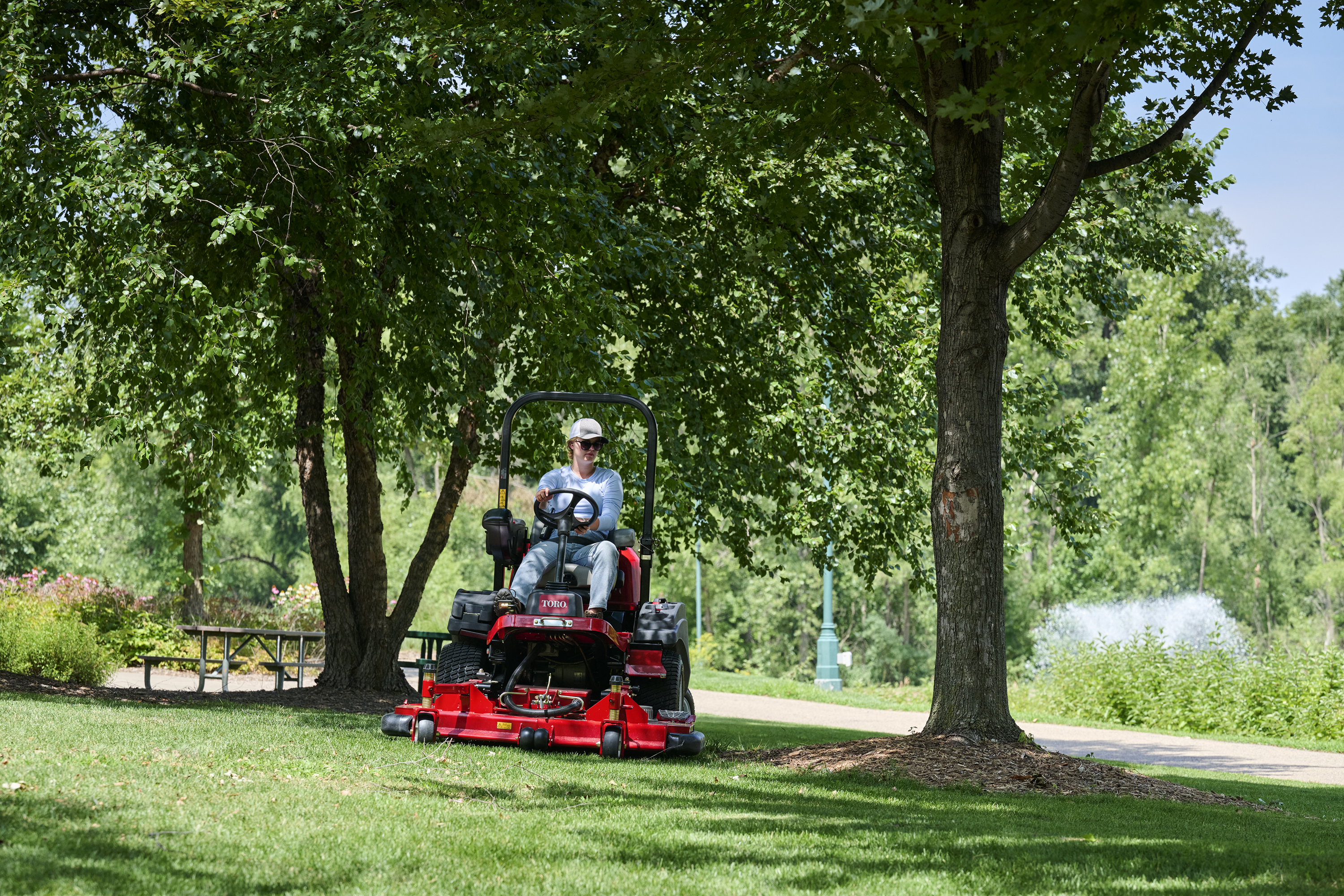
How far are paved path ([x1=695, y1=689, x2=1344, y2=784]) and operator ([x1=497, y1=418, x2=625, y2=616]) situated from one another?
11.7ft

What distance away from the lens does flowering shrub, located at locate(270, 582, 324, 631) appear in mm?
24516

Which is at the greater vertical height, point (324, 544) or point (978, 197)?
point (978, 197)

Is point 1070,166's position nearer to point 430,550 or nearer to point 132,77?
point 132,77

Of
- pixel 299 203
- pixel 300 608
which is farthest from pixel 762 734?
pixel 300 608

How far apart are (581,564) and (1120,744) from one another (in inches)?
371

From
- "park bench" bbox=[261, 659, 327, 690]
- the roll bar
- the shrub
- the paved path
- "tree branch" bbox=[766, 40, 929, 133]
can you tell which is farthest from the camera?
the shrub

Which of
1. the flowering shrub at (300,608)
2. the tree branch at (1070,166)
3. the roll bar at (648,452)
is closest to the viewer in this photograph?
the tree branch at (1070,166)

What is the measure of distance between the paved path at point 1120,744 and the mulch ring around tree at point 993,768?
187 centimetres

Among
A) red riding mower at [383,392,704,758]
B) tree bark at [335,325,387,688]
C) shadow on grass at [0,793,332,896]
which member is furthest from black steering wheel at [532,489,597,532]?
tree bark at [335,325,387,688]

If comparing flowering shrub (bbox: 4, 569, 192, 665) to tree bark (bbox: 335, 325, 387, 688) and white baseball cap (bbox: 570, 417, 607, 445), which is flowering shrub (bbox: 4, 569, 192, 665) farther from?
white baseball cap (bbox: 570, 417, 607, 445)

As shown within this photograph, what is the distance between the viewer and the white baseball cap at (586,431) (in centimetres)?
878

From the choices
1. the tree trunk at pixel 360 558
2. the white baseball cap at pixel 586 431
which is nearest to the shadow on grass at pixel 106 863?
the white baseball cap at pixel 586 431

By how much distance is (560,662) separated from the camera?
335 inches

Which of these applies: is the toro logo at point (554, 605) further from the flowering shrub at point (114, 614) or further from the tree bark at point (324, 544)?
the flowering shrub at point (114, 614)
